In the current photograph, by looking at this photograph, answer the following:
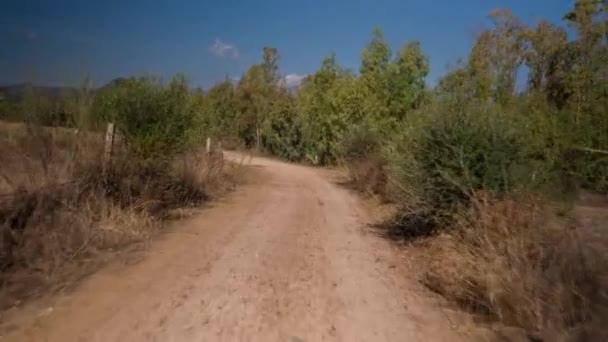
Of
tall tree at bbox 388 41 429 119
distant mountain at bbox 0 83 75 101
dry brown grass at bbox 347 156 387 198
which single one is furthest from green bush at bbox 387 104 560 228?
tall tree at bbox 388 41 429 119

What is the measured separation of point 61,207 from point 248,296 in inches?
139

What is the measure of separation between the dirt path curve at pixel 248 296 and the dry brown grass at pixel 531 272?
0.61m

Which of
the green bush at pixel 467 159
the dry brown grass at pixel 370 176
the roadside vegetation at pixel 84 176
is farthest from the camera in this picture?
the dry brown grass at pixel 370 176

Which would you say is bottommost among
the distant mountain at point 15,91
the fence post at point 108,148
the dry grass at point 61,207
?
the dry grass at point 61,207

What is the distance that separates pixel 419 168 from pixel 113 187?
6028mm

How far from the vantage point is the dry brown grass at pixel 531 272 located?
4.35m

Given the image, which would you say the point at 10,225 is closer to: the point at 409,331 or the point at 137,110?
the point at 137,110

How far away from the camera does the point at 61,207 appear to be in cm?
713

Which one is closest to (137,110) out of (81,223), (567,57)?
(81,223)

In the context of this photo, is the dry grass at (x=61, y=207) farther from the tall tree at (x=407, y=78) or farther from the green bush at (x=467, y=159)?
the tall tree at (x=407, y=78)

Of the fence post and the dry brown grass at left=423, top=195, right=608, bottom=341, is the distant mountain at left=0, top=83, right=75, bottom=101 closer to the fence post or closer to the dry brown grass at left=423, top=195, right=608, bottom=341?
the fence post

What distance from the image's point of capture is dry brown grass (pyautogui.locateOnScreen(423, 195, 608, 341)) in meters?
4.35

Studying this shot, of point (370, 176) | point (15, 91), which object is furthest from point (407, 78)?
point (15, 91)

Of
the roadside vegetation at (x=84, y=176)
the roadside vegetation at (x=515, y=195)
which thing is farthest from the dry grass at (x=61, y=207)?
the roadside vegetation at (x=515, y=195)
